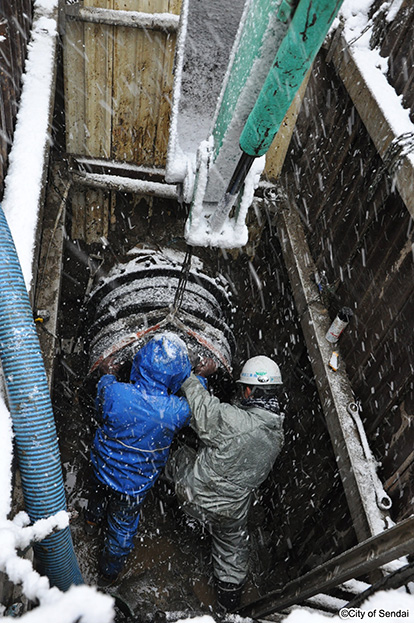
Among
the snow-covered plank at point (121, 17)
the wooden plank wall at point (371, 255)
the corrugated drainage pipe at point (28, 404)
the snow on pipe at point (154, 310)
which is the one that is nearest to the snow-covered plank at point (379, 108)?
the wooden plank wall at point (371, 255)

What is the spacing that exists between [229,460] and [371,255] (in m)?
2.16

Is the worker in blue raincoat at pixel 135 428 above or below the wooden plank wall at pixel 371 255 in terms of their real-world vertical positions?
below

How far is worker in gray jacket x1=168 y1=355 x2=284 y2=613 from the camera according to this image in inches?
161

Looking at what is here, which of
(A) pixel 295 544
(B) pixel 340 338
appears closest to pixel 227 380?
(B) pixel 340 338

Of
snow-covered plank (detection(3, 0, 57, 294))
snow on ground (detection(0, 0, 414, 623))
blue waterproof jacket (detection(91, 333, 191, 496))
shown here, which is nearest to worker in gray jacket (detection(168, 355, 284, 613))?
blue waterproof jacket (detection(91, 333, 191, 496))

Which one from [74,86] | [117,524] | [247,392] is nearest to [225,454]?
[247,392]

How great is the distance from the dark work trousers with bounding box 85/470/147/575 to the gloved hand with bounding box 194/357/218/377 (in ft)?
4.06

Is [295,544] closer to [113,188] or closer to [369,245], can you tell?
[369,245]

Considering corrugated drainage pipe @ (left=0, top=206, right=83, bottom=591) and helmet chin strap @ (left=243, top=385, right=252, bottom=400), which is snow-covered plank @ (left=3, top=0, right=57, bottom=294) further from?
helmet chin strap @ (left=243, top=385, right=252, bottom=400)

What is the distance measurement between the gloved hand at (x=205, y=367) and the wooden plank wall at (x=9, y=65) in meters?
2.35

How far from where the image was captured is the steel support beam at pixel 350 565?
238cm

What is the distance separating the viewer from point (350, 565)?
9.19 feet

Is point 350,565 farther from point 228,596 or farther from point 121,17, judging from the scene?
point 121,17

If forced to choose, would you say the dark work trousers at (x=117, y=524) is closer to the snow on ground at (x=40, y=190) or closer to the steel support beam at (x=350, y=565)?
the snow on ground at (x=40, y=190)
